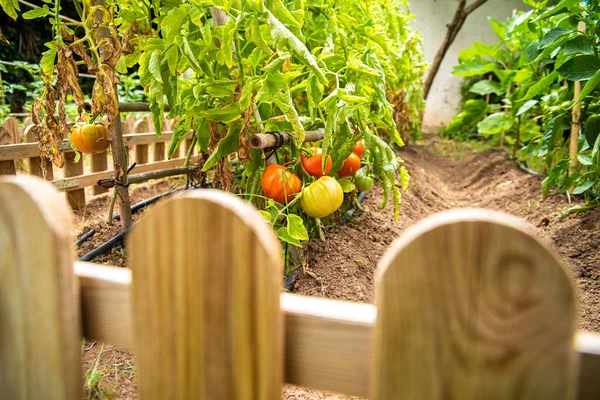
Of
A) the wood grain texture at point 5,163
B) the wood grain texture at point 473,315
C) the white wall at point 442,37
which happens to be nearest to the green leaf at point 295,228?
the wood grain texture at point 473,315

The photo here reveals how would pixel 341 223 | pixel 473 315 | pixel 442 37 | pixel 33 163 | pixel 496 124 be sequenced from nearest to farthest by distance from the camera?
pixel 473 315 < pixel 341 223 < pixel 33 163 < pixel 496 124 < pixel 442 37

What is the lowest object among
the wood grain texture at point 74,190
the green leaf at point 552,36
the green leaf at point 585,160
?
the wood grain texture at point 74,190

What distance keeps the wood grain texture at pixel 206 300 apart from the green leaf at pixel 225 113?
95 cm

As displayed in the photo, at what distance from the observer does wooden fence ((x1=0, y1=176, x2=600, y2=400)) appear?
17.2 inches

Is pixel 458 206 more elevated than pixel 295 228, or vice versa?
pixel 295 228

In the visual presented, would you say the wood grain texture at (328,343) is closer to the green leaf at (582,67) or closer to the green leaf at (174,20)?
the green leaf at (174,20)

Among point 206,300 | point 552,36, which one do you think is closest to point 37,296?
point 206,300

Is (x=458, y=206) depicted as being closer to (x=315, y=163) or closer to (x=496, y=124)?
(x=496, y=124)

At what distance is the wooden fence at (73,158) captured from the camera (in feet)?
8.77

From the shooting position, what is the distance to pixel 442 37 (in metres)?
9.62

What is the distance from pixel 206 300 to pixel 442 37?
10.2 metres

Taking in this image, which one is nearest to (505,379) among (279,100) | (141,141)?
(279,100)

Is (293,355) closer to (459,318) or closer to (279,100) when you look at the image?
(459,318)

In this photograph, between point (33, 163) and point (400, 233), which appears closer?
point (400, 233)
